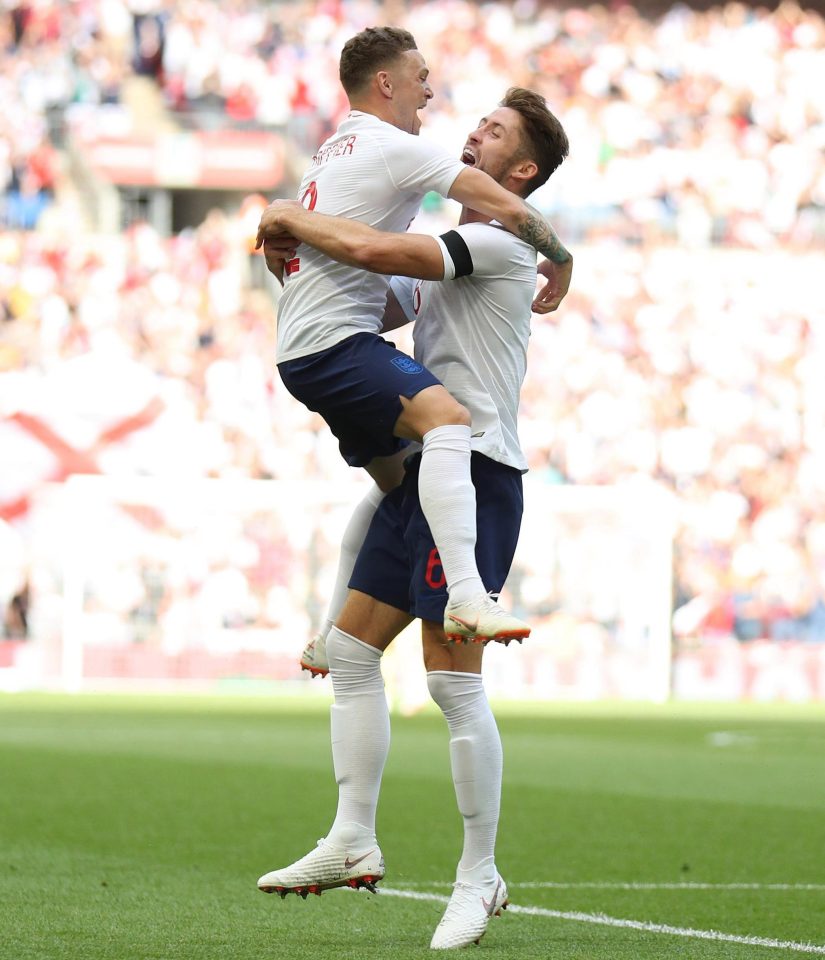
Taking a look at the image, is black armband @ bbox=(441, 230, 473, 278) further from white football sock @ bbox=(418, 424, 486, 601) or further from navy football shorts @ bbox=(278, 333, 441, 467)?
white football sock @ bbox=(418, 424, 486, 601)

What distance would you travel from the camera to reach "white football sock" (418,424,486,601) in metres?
4.48

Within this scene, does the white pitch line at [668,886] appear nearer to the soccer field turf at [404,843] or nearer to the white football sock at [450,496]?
the soccer field turf at [404,843]

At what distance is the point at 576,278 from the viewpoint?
2548cm

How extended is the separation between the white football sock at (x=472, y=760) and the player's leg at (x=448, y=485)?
31cm

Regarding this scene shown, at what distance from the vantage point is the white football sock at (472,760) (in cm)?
464

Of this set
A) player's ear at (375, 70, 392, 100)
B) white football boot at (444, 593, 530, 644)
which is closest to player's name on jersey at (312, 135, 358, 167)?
player's ear at (375, 70, 392, 100)

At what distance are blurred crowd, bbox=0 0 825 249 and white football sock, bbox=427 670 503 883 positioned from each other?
20.7m

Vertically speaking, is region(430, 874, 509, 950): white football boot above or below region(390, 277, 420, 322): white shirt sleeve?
below

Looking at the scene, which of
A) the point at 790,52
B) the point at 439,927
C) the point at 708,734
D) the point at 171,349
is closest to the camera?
the point at 439,927

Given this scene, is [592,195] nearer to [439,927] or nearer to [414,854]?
[414,854]

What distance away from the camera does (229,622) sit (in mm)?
19281

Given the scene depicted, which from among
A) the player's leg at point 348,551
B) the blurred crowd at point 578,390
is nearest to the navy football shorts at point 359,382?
the player's leg at point 348,551

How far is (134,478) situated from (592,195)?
946 cm

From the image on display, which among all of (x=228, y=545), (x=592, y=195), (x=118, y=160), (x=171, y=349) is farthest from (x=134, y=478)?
(x=592, y=195)
